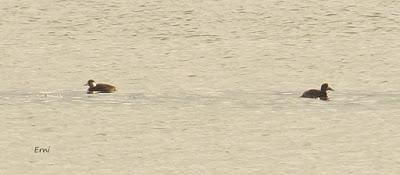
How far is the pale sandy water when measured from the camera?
20.3m

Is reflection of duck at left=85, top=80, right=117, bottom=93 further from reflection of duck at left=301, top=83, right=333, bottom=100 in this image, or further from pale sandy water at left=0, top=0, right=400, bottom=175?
Answer: reflection of duck at left=301, top=83, right=333, bottom=100

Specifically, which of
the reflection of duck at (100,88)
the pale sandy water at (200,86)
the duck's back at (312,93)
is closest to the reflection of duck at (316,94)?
the duck's back at (312,93)

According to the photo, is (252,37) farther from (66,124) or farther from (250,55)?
(66,124)

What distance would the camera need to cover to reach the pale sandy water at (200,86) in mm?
20266

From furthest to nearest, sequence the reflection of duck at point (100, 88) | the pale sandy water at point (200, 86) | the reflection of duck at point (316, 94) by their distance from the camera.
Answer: the reflection of duck at point (100, 88), the reflection of duck at point (316, 94), the pale sandy water at point (200, 86)

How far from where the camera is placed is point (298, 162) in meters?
19.7

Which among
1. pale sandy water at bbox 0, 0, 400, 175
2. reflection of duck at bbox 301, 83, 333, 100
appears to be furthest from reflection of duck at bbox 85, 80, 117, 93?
reflection of duck at bbox 301, 83, 333, 100

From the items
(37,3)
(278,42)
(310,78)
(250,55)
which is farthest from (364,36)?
(37,3)

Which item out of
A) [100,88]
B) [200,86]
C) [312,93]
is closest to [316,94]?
[312,93]

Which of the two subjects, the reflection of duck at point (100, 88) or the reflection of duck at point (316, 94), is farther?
the reflection of duck at point (100, 88)

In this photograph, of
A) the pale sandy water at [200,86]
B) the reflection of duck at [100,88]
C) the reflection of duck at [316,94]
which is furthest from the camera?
the reflection of duck at [100,88]

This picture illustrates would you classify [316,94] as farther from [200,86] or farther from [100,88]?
[100,88]

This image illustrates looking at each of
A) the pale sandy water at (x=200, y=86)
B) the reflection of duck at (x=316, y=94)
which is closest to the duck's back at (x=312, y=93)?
the reflection of duck at (x=316, y=94)

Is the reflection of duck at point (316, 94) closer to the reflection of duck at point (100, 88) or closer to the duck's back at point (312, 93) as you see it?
the duck's back at point (312, 93)
